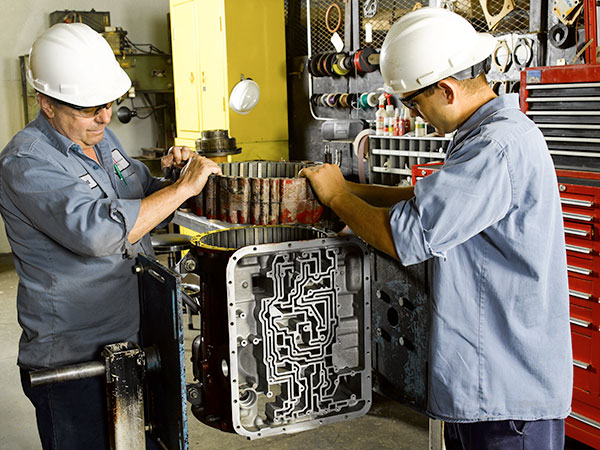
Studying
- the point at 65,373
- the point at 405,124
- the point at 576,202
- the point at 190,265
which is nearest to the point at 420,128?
the point at 405,124

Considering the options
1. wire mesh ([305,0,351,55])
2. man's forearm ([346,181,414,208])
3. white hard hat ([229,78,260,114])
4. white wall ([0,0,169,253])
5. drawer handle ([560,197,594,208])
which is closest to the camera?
man's forearm ([346,181,414,208])

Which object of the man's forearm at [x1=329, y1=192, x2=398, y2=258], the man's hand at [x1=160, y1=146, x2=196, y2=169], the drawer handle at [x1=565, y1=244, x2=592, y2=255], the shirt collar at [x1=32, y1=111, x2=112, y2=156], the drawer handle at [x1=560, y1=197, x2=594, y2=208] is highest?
the shirt collar at [x1=32, y1=111, x2=112, y2=156]

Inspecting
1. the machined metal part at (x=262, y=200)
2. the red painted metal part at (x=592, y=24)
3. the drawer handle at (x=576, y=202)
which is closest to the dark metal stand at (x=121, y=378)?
the machined metal part at (x=262, y=200)

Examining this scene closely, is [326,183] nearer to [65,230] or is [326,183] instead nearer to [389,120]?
[65,230]

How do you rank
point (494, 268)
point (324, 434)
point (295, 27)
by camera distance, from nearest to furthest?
point (494, 268)
point (324, 434)
point (295, 27)

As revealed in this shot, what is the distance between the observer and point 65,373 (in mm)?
1292

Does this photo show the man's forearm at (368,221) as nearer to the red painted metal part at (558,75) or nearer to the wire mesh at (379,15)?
the red painted metal part at (558,75)

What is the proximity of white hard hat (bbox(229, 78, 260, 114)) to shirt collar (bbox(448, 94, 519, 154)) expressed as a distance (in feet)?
8.95

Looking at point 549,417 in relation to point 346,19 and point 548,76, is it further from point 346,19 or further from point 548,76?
point 346,19

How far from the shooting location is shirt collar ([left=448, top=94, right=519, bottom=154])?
130cm

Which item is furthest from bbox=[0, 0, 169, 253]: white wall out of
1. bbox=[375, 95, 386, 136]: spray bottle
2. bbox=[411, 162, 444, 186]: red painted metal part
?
bbox=[411, 162, 444, 186]: red painted metal part

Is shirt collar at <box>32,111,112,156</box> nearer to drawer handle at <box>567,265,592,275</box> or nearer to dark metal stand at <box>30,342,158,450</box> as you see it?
dark metal stand at <box>30,342,158,450</box>

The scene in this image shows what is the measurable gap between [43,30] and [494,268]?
5361mm

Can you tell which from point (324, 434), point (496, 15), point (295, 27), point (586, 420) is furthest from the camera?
point (295, 27)
